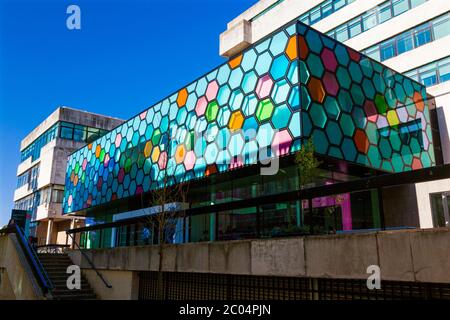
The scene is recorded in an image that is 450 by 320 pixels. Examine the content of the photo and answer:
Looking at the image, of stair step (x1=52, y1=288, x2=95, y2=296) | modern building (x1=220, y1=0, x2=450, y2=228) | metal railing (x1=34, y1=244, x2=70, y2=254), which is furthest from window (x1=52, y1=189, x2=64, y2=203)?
stair step (x1=52, y1=288, x2=95, y2=296)

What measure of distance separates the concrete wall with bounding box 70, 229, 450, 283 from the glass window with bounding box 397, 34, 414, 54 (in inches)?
907

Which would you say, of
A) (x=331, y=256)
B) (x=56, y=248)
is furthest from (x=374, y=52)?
(x=56, y=248)

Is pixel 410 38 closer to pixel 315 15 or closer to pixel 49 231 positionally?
pixel 315 15

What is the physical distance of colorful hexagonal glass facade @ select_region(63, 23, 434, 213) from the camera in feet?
52.7

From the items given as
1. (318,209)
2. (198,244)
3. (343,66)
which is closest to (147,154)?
(343,66)

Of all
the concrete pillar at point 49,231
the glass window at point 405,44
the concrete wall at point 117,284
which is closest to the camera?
the concrete wall at point 117,284

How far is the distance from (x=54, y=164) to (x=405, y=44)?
1544 inches

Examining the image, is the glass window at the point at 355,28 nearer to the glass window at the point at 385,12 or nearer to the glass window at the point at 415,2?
the glass window at the point at 385,12

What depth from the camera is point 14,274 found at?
16312 mm

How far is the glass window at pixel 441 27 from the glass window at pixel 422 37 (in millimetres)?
473

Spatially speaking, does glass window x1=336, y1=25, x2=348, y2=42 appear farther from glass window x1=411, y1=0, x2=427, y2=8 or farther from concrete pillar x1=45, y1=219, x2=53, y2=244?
concrete pillar x1=45, y1=219, x2=53, y2=244

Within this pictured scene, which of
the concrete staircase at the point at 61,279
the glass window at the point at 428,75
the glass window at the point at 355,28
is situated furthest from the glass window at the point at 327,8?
the concrete staircase at the point at 61,279

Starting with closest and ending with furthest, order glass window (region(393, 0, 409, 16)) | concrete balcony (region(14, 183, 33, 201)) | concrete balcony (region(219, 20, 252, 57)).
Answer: glass window (region(393, 0, 409, 16)) → concrete balcony (region(219, 20, 252, 57)) → concrete balcony (region(14, 183, 33, 201))

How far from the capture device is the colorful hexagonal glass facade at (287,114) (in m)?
16.1
